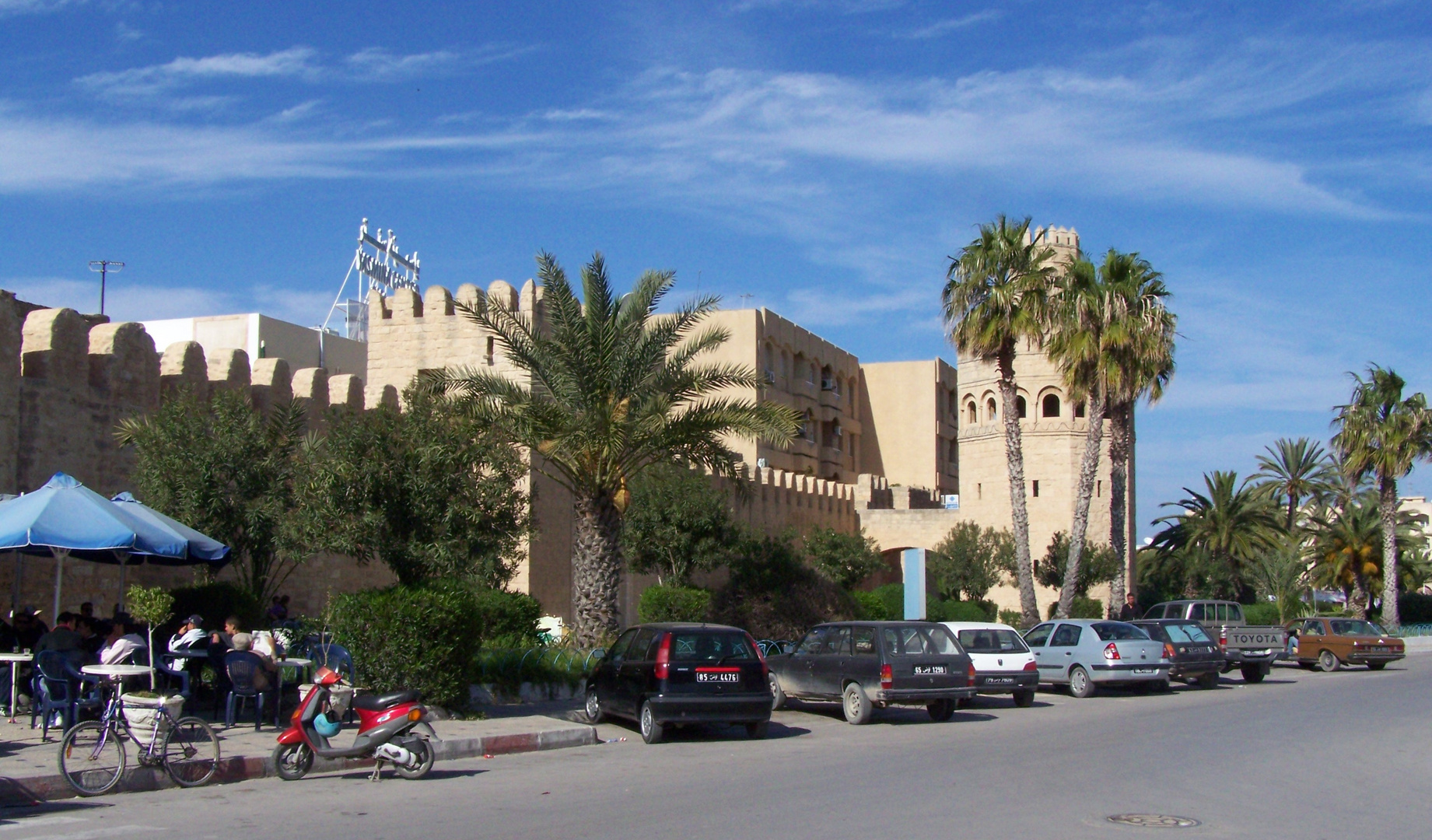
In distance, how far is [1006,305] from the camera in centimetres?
2981

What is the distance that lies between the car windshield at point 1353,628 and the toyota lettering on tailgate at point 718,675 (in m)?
20.3

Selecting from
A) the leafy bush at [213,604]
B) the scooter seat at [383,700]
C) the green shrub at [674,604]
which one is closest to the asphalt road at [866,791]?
the scooter seat at [383,700]

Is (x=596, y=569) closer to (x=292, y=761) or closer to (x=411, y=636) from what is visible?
(x=411, y=636)

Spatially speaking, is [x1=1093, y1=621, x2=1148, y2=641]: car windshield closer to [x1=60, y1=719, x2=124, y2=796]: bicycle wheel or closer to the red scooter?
the red scooter

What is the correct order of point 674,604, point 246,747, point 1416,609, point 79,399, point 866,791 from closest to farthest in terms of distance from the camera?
1. point 866,791
2. point 246,747
3. point 79,399
4. point 674,604
5. point 1416,609

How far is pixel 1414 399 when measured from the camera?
142 feet

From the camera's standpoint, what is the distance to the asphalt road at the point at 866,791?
8.24m

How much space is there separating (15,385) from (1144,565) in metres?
44.9

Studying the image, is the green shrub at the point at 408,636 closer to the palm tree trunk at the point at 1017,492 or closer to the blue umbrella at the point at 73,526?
the blue umbrella at the point at 73,526

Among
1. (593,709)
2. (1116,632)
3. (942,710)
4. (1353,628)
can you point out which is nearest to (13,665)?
(593,709)

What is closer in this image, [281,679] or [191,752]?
[191,752]

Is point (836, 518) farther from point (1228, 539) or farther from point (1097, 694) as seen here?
point (1097, 694)

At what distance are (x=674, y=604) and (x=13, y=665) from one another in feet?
47.8

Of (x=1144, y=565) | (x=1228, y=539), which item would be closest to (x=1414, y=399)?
(x=1228, y=539)
